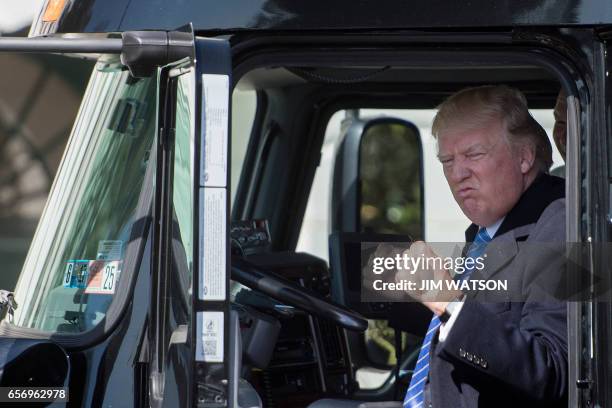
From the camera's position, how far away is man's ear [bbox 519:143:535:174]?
3010 millimetres

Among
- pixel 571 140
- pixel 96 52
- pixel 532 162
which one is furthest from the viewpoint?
pixel 532 162

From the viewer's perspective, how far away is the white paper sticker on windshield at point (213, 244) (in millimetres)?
2217

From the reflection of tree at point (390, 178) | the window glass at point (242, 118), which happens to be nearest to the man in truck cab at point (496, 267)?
the reflection of tree at point (390, 178)

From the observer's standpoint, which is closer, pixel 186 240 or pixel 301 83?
pixel 186 240

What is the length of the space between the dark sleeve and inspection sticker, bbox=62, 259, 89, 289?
2.81 ft

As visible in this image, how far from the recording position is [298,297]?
2.80 m

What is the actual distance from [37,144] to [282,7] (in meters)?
10.5


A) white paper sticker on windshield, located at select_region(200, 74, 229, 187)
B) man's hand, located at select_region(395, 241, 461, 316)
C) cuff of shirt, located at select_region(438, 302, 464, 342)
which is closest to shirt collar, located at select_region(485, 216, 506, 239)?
man's hand, located at select_region(395, 241, 461, 316)

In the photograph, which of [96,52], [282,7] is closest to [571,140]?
[282,7]

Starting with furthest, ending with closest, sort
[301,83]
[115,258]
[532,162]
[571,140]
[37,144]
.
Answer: [37,144], [301,83], [532,162], [115,258], [571,140]

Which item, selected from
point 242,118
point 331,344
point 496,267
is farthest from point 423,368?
point 242,118

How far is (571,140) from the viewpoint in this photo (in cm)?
256

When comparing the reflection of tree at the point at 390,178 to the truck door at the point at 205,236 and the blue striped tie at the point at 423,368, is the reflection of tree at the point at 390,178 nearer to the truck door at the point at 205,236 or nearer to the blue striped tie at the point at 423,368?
the blue striped tie at the point at 423,368

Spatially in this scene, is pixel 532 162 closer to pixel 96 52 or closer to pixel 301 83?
pixel 96 52
